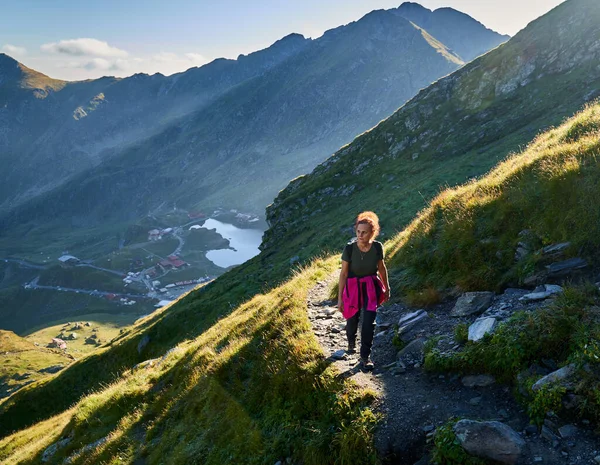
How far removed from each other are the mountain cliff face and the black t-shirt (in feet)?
79.0

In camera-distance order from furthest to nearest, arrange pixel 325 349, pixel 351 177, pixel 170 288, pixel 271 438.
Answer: pixel 170 288 < pixel 351 177 < pixel 325 349 < pixel 271 438

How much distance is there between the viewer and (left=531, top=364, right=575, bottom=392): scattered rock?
5.68 metres

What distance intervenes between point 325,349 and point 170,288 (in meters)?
197

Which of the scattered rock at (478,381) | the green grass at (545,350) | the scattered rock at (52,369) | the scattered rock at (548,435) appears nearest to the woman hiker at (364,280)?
the green grass at (545,350)

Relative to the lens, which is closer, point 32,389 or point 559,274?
point 559,274

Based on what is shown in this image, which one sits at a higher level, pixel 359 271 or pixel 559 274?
pixel 359 271

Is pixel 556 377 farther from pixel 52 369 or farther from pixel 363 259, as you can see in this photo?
pixel 52 369

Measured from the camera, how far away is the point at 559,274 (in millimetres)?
8219

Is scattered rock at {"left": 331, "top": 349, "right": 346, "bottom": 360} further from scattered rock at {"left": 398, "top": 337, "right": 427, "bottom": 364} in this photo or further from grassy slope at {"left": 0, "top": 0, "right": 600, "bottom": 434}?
grassy slope at {"left": 0, "top": 0, "right": 600, "bottom": 434}

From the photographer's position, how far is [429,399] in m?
6.77

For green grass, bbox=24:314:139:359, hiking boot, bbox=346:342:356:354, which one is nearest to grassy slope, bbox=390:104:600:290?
hiking boot, bbox=346:342:356:354

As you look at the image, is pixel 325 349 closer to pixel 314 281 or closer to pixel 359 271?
pixel 359 271

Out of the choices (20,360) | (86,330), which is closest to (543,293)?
(20,360)

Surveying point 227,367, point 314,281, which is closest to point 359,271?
point 227,367
